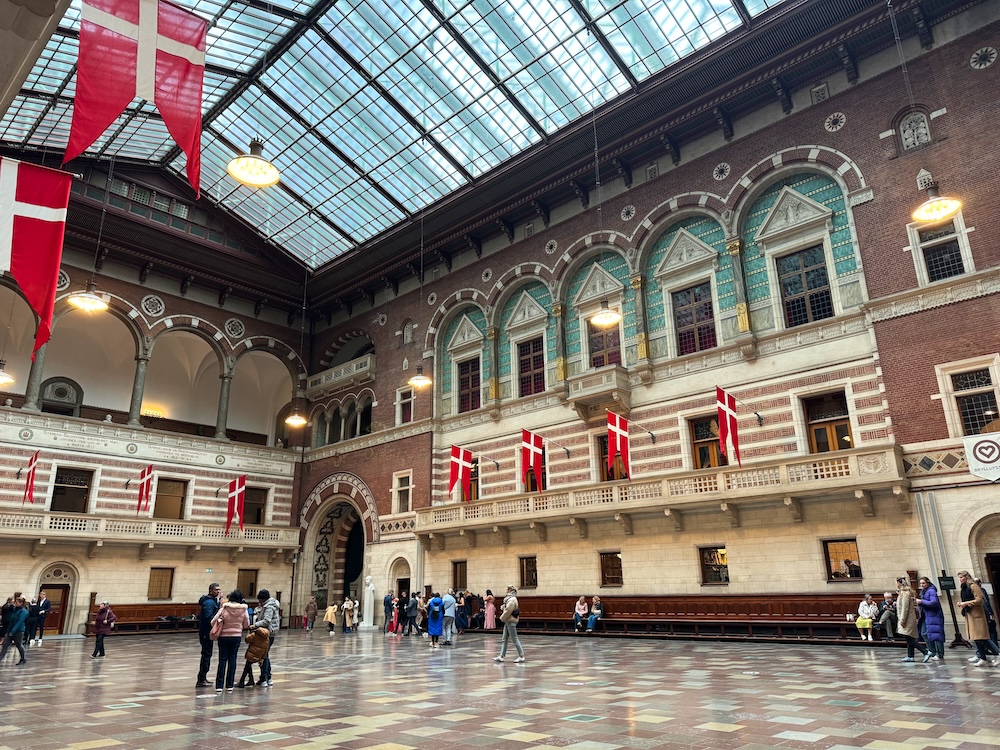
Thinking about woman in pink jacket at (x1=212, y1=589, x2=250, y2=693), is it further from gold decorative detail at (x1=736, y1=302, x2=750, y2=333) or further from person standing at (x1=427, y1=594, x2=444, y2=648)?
gold decorative detail at (x1=736, y1=302, x2=750, y2=333)

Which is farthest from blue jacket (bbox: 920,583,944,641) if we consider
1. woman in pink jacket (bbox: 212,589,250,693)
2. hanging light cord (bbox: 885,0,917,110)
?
hanging light cord (bbox: 885,0,917,110)

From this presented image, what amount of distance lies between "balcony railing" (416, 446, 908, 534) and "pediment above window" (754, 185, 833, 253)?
6939 mm

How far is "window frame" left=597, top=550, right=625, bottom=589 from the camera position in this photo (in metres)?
21.9

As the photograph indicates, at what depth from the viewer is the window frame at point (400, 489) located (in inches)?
1130

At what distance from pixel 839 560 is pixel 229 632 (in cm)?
1495

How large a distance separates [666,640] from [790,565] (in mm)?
3871

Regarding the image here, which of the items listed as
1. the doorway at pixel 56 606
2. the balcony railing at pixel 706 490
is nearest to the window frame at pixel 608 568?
the balcony railing at pixel 706 490

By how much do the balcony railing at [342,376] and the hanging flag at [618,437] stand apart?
570 inches

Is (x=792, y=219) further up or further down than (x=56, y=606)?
further up

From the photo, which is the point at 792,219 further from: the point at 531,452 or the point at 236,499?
the point at 236,499

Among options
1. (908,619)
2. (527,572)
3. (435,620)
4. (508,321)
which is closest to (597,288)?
(508,321)

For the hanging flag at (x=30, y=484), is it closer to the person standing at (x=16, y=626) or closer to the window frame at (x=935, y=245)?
the person standing at (x=16, y=626)

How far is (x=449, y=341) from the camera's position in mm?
29750

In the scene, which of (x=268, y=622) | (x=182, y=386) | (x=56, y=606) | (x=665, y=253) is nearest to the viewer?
(x=268, y=622)
